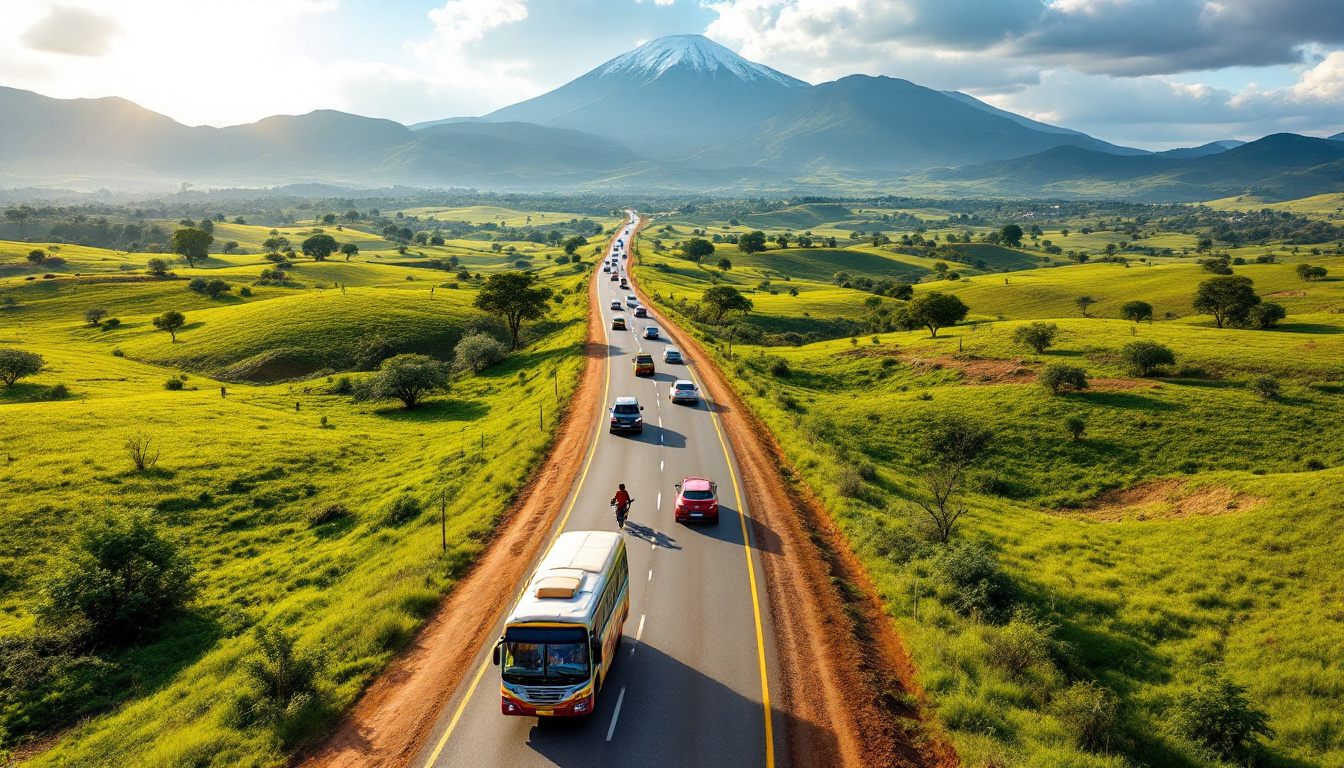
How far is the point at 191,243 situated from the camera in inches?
5689

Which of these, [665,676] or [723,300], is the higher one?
[723,300]

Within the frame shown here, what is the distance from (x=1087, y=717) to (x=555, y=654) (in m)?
12.5

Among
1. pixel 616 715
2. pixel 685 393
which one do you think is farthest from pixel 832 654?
pixel 685 393

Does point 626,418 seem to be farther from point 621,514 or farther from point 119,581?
point 119,581

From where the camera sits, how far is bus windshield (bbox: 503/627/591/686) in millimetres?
14516

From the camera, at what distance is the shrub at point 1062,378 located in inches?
1772

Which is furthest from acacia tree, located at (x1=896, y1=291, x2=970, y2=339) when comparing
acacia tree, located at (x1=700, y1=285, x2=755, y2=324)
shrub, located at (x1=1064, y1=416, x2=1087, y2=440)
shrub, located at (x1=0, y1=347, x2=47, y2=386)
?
shrub, located at (x1=0, y1=347, x2=47, y2=386)

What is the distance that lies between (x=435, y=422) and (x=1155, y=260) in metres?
197

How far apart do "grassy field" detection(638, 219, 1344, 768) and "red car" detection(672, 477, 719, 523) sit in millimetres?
5729

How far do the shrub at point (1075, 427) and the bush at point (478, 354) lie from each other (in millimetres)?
53732

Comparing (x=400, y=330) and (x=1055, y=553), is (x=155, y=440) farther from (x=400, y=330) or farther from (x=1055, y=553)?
(x=1055, y=553)

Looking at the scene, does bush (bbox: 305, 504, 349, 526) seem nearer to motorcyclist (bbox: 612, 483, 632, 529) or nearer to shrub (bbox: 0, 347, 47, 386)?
motorcyclist (bbox: 612, 483, 632, 529)

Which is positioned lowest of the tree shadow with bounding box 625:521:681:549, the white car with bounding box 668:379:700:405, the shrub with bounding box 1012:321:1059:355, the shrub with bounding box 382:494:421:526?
the shrub with bounding box 382:494:421:526

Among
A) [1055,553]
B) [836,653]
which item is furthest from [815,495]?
[836,653]
